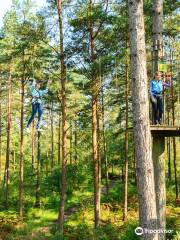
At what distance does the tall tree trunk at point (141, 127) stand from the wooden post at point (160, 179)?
2.77 meters

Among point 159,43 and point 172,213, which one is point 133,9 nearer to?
point 159,43

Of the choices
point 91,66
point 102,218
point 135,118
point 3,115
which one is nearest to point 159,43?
point 135,118

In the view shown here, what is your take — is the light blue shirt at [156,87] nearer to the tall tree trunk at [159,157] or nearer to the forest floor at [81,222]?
the tall tree trunk at [159,157]

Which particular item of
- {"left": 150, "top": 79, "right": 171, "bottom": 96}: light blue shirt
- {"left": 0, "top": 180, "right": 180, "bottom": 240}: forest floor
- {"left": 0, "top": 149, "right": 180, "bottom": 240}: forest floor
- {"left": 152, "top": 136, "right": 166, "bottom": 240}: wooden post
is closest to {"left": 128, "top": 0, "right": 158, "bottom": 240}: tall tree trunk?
{"left": 150, "top": 79, "right": 171, "bottom": 96}: light blue shirt

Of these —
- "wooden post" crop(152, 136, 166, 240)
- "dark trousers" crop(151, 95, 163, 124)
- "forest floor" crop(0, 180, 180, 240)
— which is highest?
"dark trousers" crop(151, 95, 163, 124)

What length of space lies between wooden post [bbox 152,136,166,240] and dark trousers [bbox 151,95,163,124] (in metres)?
0.74

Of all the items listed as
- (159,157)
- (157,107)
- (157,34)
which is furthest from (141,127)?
(157,34)

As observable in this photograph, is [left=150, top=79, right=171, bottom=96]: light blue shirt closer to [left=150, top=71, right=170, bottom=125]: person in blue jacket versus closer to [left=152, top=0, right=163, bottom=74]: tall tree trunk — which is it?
[left=150, top=71, right=170, bottom=125]: person in blue jacket

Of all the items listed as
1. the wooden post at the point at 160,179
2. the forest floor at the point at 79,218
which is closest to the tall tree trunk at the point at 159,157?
the wooden post at the point at 160,179

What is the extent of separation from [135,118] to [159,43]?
11.9ft

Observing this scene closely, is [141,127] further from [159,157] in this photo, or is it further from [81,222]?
[81,222]

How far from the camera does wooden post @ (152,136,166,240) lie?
Result: 9.93 metres

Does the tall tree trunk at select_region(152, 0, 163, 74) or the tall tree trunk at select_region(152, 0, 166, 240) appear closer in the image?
the tall tree trunk at select_region(152, 0, 166, 240)

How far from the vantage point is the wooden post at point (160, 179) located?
9930 mm
